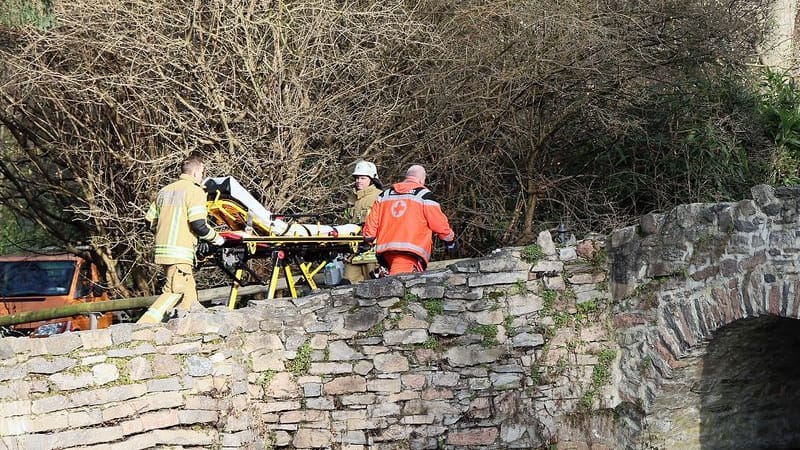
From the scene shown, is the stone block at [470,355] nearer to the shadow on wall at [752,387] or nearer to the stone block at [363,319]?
the stone block at [363,319]

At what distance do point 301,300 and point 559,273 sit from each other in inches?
87.2

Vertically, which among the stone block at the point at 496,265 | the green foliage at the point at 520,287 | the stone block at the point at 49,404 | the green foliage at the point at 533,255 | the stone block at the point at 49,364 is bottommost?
the stone block at the point at 49,404

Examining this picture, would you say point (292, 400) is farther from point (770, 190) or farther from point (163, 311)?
point (770, 190)

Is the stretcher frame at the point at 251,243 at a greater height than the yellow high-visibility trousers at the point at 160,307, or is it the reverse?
the stretcher frame at the point at 251,243

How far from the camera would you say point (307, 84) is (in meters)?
10.9

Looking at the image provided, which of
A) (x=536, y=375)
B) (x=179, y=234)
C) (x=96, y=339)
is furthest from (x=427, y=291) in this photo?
(x=96, y=339)

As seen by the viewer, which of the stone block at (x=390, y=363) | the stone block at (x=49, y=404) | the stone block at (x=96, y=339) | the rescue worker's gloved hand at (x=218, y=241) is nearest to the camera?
the stone block at (x=49, y=404)

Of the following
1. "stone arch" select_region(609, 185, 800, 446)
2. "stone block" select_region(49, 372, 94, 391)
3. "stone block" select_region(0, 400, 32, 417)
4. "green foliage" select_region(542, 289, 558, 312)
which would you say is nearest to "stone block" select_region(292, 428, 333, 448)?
"stone block" select_region(49, 372, 94, 391)

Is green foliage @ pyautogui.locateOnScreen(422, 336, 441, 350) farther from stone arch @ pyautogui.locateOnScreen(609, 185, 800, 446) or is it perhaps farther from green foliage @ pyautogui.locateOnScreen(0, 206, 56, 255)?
green foliage @ pyautogui.locateOnScreen(0, 206, 56, 255)

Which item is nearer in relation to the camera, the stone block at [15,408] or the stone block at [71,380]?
the stone block at [15,408]

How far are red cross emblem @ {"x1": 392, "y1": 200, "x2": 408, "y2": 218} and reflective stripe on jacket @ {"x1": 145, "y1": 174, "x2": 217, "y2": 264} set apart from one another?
1.55 m

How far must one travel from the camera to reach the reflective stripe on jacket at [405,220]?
27.7ft

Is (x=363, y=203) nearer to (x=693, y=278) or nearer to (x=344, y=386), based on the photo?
(x=344, y=386)

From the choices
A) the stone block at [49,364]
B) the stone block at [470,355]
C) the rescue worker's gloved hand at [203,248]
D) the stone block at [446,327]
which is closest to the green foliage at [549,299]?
the stone block at [470,355]
